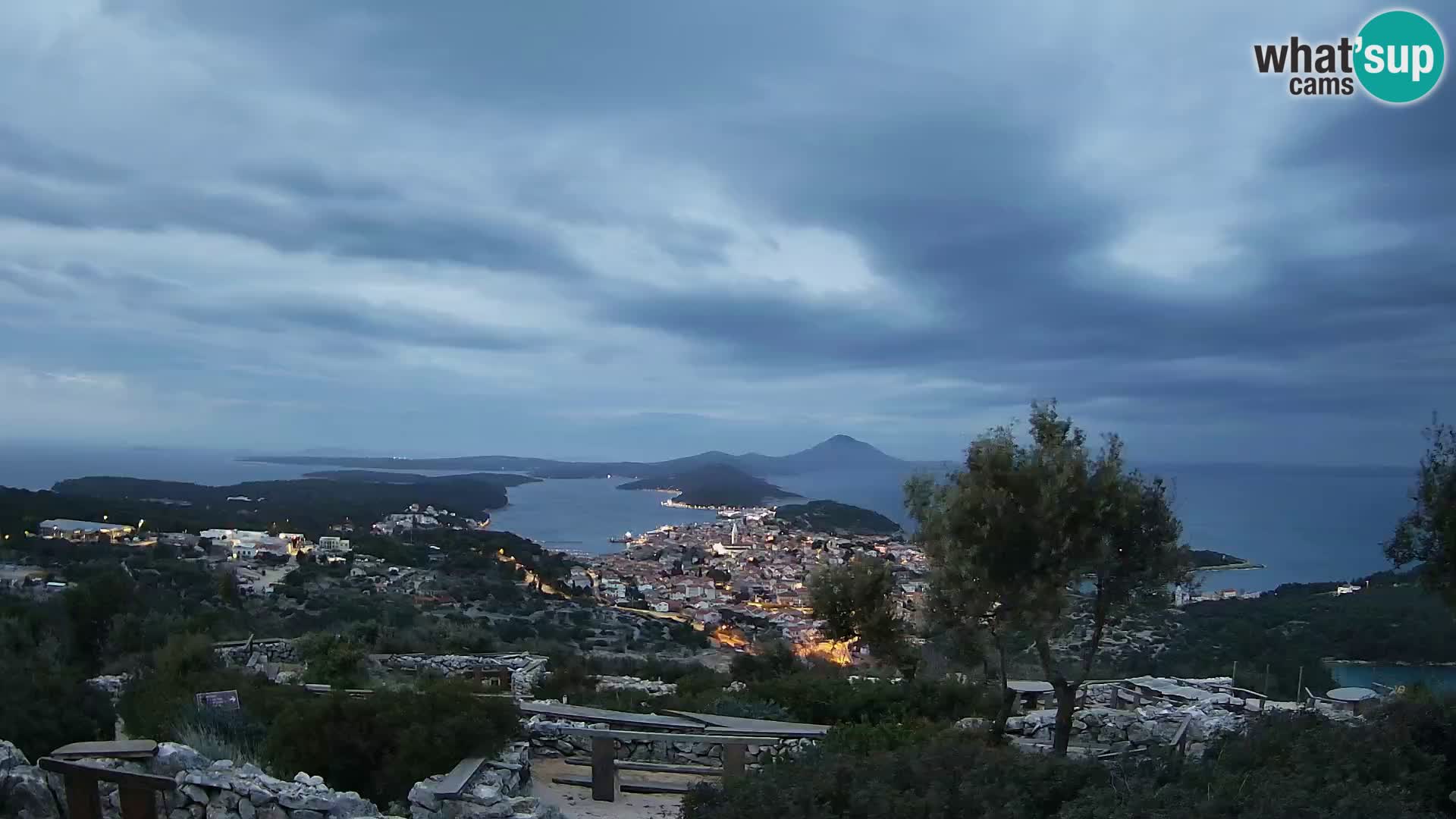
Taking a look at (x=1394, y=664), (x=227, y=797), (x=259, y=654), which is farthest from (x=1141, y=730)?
(x=259, y=654)

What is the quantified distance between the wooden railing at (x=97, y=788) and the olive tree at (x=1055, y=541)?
22.0 feet

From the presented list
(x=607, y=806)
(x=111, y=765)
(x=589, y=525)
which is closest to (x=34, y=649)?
(x=111, y=765)

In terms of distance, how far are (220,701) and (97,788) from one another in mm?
2467

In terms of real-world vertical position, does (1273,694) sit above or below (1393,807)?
below

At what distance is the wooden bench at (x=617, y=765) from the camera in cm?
756

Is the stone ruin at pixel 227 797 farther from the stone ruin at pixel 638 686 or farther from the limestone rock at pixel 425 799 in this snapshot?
the stone ruin at pixel 638 686

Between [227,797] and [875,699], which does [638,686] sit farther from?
[227,797]

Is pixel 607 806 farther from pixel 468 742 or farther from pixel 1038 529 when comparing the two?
pixel 1038 529

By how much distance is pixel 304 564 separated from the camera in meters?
27.2

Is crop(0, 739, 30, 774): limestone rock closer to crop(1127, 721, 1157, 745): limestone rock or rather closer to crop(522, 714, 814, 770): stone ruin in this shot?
crop(522, 714, 814, 770): stone ruin

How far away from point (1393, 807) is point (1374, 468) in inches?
1890

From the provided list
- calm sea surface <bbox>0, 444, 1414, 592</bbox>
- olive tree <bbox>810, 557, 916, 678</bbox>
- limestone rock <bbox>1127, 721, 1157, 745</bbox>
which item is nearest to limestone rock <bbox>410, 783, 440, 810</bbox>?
calm sea surface <bbox>0, 444, 1414, 592</bbox>

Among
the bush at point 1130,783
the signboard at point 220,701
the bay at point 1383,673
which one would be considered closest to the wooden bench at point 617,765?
the bush at point 1130,783

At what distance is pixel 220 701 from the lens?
26.6 ft
